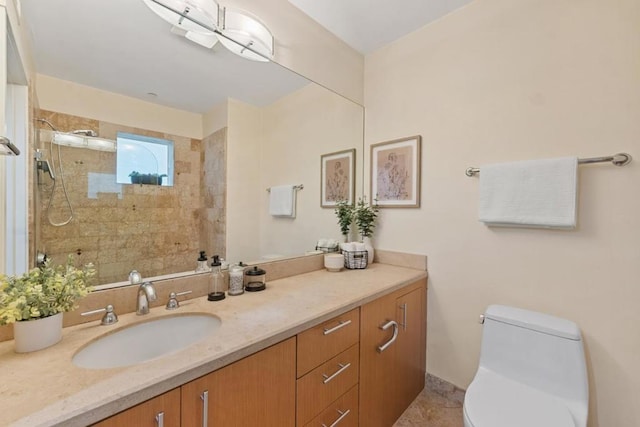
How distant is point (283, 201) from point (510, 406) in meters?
1.51

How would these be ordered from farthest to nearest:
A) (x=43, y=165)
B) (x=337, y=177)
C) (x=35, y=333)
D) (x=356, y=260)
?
1. (x=337, y=177)
2. (x=356, y=260)
3. (x=43, y=165)
4. (x=35, y=333)

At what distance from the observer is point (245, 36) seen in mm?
1434

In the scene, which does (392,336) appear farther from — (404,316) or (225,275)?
(225,275)

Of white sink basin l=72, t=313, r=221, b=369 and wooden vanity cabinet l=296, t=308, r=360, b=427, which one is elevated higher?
white sink basin l=72, t=313, r=221, b=369

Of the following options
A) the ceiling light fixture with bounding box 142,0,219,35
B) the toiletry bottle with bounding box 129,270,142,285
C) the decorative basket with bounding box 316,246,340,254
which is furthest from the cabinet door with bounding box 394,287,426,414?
the ceiling light fixture with bounding box 142,0,219,35

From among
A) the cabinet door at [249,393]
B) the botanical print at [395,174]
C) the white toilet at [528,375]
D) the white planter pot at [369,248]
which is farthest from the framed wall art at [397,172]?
the cabinet door at [249,393]

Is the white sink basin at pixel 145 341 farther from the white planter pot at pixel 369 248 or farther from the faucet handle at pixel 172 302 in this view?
the white planter pot at pixel 369 248

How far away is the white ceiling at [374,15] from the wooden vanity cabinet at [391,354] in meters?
1.70

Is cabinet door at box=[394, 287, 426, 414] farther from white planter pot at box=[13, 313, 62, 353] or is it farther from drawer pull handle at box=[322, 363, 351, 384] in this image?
white planter pot at box=[13, 313, 62, 353]

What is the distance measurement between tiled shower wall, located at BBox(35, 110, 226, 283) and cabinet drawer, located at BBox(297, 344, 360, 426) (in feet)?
2.48

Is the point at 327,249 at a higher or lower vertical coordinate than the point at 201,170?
lower

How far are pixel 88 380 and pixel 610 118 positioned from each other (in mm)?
2108

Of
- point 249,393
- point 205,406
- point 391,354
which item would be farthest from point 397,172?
point 205,406

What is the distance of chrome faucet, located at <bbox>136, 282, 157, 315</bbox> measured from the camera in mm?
1026
